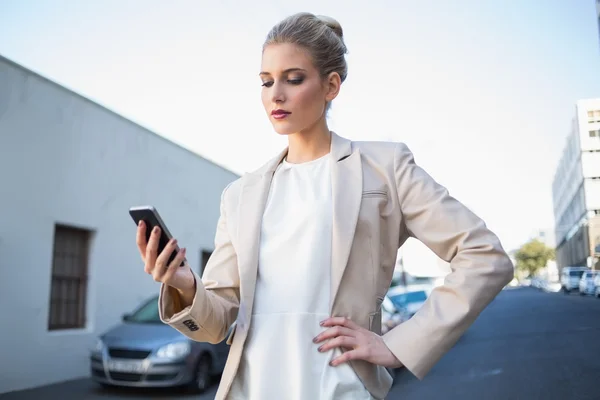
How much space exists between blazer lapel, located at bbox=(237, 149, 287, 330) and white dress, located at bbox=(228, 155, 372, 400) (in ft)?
0.10

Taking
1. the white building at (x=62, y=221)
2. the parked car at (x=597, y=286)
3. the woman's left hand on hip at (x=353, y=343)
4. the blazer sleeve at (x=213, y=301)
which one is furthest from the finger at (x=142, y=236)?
the parked car at (x=597, y=286)

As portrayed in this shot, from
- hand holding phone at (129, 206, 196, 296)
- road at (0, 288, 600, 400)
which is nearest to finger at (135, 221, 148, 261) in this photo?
hand holding phone at (129, 206, 196, 296)

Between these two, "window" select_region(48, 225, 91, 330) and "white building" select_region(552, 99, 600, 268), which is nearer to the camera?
"white building" select_region(552, 99, 600, 268)

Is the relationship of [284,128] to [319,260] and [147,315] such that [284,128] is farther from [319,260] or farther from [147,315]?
[147,315]

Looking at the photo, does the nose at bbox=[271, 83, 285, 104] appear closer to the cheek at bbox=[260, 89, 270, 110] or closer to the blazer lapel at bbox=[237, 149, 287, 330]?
the cheek at bbox=[260, 89, 270, 110]

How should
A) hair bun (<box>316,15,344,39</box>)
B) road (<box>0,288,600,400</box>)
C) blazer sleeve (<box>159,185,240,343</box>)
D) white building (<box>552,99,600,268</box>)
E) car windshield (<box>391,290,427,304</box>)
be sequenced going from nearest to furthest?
1. blazer sleeve (<box>159,185,240,343</box>)
2. hair bun (<box>316,15,344,39</box>)
3. white building (<box>552,99,600,268</box>)
4. road (<box>0,288,600,400</box>)
5. car windshield (<box>391,290,427,304</box>)

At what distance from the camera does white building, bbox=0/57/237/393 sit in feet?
32.3

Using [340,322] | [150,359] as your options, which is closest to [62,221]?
[150,359]

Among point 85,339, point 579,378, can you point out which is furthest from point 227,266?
point 85,339

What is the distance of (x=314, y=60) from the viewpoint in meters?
2.00

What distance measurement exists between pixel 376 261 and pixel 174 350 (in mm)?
7639

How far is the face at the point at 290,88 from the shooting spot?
198 centimetres

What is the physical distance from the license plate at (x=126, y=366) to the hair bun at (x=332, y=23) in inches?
301

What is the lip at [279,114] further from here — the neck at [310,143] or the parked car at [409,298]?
the parked car at [409,298]
